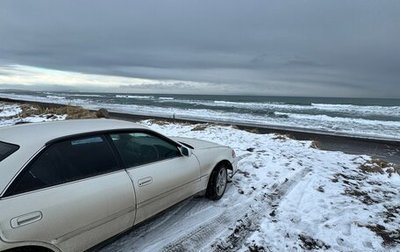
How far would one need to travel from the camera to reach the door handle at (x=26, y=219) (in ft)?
7.07

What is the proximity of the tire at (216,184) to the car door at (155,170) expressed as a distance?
0.42 metres

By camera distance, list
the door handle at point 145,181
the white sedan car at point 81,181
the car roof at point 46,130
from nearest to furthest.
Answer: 1. the white sedan car at point 81,181
2. the car roof at point 46,130
3. the door handle at point 145,181

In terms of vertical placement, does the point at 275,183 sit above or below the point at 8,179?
below

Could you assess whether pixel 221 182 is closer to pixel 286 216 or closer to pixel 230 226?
pixel 230 226

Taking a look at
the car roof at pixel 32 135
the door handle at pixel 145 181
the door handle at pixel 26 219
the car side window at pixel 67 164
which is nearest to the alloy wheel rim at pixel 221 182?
the door handle at pixel 145 181

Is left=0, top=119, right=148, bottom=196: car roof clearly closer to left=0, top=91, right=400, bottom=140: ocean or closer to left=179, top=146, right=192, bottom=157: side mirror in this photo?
left=179, top=146, right=192, bottom=157: side mirror

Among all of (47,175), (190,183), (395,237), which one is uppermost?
(47,175)

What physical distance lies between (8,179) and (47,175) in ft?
0.99

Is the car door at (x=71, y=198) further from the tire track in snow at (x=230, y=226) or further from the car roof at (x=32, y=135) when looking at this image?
the tire track in snow at (x=230, y=226)

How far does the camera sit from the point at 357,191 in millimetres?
5566

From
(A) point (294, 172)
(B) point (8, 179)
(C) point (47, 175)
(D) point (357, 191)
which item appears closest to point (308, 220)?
(D) point (357, 191)

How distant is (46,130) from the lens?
2996mm

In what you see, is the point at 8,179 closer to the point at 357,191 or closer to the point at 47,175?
the point at 47,175

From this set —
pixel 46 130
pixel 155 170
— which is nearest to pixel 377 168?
pixel 155 170
